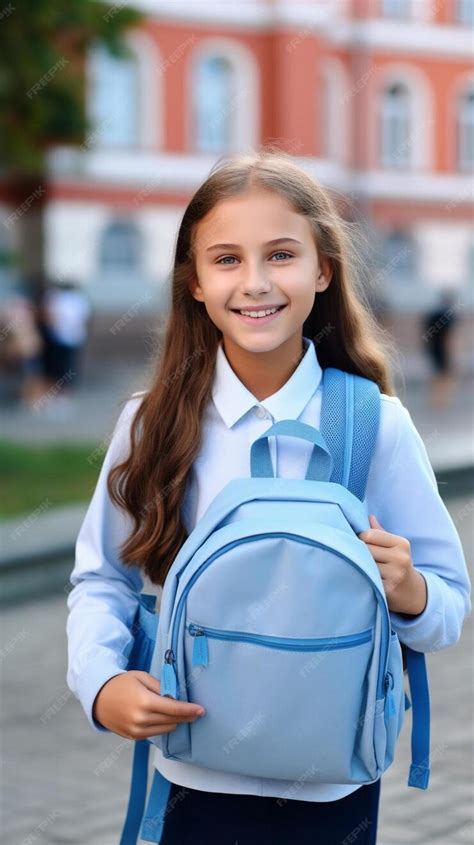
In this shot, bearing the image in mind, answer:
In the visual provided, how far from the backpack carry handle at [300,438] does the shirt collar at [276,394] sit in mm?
111

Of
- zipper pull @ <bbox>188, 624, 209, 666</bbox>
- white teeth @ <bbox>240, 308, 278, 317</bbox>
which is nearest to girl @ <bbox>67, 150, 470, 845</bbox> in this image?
white teeth @ <bbox>240, 308, 278, 317</bbox>

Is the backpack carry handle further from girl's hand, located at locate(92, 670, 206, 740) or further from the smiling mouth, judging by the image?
girl's hand, located at locate(92, 670, 206, 740)

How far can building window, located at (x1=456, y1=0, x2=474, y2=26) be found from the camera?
120 ft

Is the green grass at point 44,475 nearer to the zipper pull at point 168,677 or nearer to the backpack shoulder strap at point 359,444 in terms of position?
the backpack shoulder strap at point 359,444

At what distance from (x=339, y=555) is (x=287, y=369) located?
1.50 feet

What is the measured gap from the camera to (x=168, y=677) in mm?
1962

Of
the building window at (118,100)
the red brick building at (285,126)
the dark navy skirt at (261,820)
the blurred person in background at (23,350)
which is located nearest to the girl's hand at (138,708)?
the dark navy skirt at (261,820)

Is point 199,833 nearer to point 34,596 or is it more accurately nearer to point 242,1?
point 34,596

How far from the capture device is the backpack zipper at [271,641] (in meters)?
1.90

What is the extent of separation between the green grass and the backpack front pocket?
7.84 m

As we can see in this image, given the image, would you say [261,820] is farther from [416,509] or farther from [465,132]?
[465,132]

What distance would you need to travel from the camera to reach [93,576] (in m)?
2.29

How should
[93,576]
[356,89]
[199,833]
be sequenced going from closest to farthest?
[199,833]
[93,576]
[356,89]

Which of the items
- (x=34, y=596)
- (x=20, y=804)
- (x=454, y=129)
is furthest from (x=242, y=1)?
(x=20, y=804)
